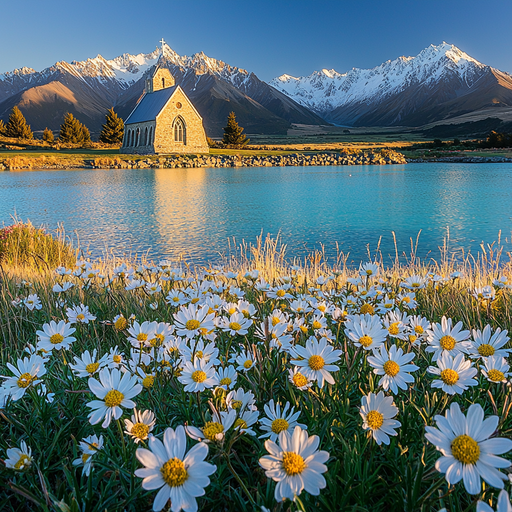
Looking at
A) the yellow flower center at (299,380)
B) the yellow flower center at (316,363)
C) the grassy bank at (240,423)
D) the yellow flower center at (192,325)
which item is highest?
the yellow flower center at (192,325)

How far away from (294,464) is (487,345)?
99cm

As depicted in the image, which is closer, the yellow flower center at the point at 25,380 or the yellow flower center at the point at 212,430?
the yellow flower center at the point at 212,430

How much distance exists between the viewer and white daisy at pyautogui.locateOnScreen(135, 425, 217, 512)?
806mm

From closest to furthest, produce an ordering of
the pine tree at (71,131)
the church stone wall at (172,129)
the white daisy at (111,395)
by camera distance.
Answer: the white daisy at (111,395)
the church stone wall at (172,129)
the pine tree at (71,131)

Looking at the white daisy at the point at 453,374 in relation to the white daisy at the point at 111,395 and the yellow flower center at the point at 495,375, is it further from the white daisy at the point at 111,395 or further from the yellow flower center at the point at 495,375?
the white daisy at the point at 111,395

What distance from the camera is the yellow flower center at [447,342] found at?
5.05 feet

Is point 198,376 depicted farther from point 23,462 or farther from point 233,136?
point 233,136

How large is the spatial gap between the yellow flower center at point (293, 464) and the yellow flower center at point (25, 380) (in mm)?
962

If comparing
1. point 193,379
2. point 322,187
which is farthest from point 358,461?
point 322,187

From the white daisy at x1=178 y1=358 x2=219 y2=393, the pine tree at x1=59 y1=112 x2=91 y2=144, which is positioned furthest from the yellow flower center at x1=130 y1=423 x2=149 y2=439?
the pine tree at x1=59 y1=112 x2=91 y2=144

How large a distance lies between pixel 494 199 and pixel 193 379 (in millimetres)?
20162

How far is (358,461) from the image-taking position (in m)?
1.22

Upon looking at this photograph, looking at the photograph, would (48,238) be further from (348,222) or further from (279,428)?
(348,222)

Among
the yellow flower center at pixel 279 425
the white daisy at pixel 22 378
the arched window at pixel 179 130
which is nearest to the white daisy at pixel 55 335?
the white daisy at pixel 22 378
